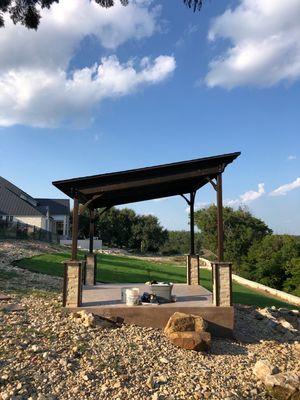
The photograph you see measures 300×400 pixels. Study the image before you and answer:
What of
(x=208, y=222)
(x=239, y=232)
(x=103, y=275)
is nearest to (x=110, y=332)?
(x=103, y=275)

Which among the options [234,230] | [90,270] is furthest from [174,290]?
[234,230]

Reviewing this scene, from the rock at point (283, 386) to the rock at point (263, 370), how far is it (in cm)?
12

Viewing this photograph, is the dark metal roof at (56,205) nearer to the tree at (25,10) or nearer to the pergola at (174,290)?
the pergola at (174,290)

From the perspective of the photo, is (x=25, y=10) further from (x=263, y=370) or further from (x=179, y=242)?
(x=179, y=242)

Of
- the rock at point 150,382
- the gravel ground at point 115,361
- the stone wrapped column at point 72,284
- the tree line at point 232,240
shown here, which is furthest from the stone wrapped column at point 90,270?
the rock at point 150,382

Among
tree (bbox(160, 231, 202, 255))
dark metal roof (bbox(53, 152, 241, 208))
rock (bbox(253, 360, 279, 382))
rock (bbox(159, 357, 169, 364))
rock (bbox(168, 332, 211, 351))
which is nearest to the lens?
rock (bbox(253, 360, 279, 382))

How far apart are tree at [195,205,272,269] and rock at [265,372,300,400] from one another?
26123mm

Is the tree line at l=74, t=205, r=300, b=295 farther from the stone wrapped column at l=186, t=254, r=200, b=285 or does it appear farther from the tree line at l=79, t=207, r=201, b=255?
the stone wrapped column at l=186, t=254, r=200, b=285

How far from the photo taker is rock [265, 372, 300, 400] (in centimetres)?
618

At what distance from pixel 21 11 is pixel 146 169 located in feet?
14.5

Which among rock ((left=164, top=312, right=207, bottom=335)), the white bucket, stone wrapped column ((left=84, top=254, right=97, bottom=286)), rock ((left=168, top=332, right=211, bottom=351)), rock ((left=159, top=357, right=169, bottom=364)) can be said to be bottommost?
rock ((left=159, top=357, right=169, bottom=364))

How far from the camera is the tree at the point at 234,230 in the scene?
34.6 m

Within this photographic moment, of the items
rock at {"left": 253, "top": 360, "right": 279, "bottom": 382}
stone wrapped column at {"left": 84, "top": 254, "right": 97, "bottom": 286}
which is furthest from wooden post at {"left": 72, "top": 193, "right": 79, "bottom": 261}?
rock at {"left": 253, "top": 360, "right": 279, "bottom": 382}

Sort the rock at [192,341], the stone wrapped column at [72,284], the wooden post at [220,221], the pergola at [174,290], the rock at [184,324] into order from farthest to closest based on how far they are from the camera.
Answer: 1. the wooden post at [220,221]
2. the stone wrapped column at [72,284]
3. the pergola at [174,290]
4. the rock at [184,324]
5. the rock at [192,341]
